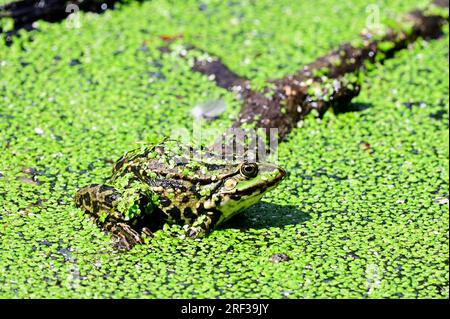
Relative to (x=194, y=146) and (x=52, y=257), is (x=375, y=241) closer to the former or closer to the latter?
(x=194, y=146)

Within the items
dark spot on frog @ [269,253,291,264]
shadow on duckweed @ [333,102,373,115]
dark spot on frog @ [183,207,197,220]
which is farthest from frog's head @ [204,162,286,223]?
shadow on duckweed @ [333,102,373,115]

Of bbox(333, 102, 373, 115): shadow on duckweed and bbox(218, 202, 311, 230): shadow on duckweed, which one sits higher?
bbox(333, 102, 373, 115): shadow on duckweed

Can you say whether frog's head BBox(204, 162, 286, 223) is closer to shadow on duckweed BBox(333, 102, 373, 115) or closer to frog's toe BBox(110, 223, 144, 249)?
frog's toe BBox(110, 223, 144, 249)

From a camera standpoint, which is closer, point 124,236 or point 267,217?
point 124,236

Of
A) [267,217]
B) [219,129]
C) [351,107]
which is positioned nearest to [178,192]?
[267,217]

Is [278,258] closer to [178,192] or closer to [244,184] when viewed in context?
[244,184]

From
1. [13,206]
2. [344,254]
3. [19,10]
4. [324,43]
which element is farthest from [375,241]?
[19,10]
